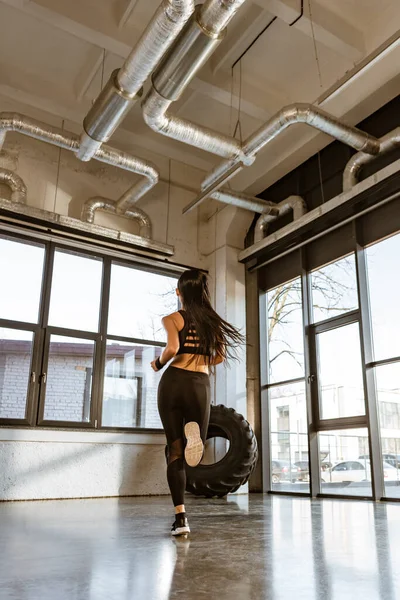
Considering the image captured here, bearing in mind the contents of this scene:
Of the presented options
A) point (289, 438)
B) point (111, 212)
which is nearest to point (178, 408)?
point (289, 438)

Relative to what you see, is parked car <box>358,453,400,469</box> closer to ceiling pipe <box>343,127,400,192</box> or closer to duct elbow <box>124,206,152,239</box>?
ceiling pipe <box>343,127,400,192</box>

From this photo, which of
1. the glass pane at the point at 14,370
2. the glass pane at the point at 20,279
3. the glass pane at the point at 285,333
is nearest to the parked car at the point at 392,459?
the glass pane at the point at 285,333

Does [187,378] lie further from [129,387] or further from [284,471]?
[284,471]

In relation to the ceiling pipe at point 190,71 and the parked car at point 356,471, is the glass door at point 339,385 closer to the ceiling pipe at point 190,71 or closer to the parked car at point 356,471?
the parked car at point 356,471

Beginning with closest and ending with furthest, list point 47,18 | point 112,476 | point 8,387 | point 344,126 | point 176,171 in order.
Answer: point 47,18
point 344,126
point 8,387
point 112,476
point 176,171

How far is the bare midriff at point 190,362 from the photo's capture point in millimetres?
2469

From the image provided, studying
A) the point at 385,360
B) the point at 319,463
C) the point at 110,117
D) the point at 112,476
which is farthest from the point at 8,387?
the point at 385,360

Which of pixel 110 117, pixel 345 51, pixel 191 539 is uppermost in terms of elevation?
pixel 345 51

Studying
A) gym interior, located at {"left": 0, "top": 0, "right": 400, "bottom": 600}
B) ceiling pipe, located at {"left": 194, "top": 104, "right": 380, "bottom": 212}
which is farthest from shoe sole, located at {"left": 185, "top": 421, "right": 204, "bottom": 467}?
ceiling pipe, located at {"left": 194, "top": 104, "right": 380, "bottom": 212}

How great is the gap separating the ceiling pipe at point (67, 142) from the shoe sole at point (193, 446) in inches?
136

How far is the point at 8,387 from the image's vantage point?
4984 millimetres

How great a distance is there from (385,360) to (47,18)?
4163 millimetres

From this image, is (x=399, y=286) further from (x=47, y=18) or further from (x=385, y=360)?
(x=47, y=18)

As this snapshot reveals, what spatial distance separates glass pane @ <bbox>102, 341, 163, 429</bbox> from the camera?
18.3 feet
